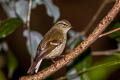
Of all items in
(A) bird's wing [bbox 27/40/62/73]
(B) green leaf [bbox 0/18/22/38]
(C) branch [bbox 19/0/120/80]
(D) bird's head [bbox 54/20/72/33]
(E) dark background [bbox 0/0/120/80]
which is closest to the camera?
(C) branch [bbox 19/0/120/80]

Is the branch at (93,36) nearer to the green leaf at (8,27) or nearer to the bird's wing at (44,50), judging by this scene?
the bird's wing at (44,50)

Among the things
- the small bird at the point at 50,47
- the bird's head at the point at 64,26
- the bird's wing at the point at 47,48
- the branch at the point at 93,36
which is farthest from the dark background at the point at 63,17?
the branch at the point at 93,36

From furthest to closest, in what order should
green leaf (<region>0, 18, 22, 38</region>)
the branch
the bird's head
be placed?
the bird's head
green leaf (<region>0, 18, 22, 38</region>)
the branch

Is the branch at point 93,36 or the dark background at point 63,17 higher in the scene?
the branch at point 93,36

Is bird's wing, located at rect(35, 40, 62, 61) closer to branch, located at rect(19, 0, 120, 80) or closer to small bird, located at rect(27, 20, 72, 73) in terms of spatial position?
small bird, located at rect(27, 20, 72, 73)

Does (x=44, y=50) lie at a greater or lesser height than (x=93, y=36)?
lesser

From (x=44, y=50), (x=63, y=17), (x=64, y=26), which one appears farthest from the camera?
(x=63, y=17)

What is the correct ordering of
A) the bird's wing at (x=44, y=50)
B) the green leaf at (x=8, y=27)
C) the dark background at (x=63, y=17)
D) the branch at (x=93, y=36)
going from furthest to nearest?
the dark background at (x=63, y=17), the green leaf at (x=8, y=27), the bird's wing at (x=44, y=50), the branch at (x=93, y=36)

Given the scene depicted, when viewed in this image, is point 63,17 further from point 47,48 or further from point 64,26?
point 47,48

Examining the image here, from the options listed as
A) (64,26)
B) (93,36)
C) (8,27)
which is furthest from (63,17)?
(93,36)

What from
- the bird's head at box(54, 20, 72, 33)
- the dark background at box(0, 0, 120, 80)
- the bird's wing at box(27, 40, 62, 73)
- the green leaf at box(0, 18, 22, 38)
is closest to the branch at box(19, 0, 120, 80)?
the bird's wing at box(27, 40, 62, 73)

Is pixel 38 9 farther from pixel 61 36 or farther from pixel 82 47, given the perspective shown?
pixel 82 47

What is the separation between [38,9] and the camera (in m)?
5.43

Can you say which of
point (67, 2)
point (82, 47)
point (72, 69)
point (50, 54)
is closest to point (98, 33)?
point (82, 47)
